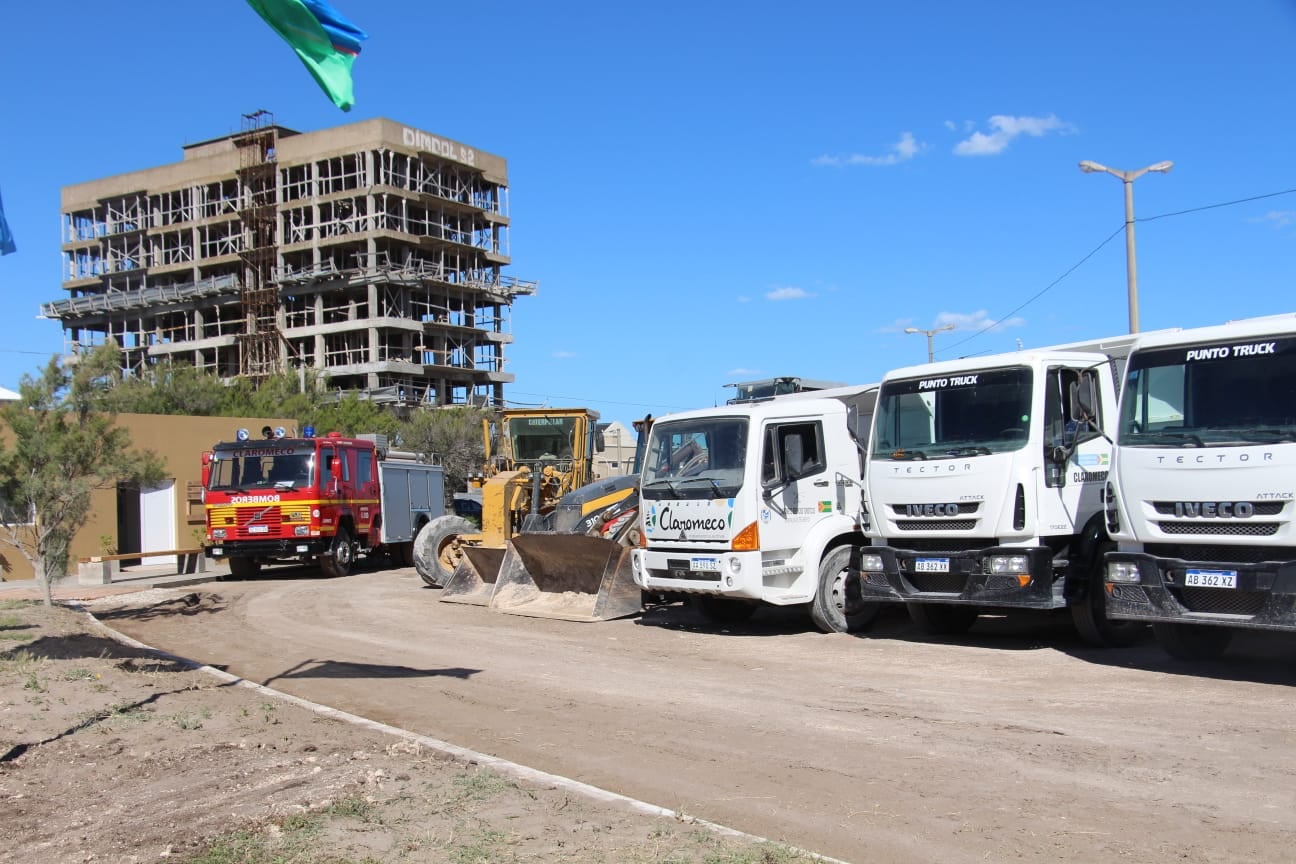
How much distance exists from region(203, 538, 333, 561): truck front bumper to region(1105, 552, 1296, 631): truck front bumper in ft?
54.8

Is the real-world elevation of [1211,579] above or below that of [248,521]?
above

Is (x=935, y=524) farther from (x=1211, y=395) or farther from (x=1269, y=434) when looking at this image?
(x=1269, y=434)

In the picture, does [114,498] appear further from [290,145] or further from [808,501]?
[290,145]

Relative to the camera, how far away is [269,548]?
2238 centimetres

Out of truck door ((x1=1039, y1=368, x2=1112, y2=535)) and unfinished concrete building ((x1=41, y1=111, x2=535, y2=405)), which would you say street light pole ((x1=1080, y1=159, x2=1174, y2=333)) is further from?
unfinished concrete building ((x1=41, y1=111, x2=535, y2=405))

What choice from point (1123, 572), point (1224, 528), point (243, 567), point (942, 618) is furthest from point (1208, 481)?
point (243, 567)

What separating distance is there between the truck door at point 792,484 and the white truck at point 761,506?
0.01m

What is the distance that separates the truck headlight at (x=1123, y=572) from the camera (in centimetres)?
966

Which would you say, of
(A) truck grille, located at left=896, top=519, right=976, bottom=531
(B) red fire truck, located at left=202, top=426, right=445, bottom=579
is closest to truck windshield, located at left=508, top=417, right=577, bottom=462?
(B) red fire truck, located at left=202, top=426, right=445, bottom=579

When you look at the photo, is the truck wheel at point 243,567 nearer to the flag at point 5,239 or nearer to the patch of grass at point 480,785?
the flag at point 5,239

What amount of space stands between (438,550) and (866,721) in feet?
41.9

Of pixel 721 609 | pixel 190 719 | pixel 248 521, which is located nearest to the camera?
pixel 190 719

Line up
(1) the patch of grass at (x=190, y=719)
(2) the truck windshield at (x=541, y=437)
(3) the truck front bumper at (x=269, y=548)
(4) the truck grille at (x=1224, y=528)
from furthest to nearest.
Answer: (3) the truck front bumper at (x=269, y=548)
(2) the truck windshield at (x=541, y=437)
(4) the truck grille at (x=1224, y=528)
(1) the patch of grass at (x=190, y=719)

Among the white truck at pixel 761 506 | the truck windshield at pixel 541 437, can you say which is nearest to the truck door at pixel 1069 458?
the white truck at pixel 761 506
